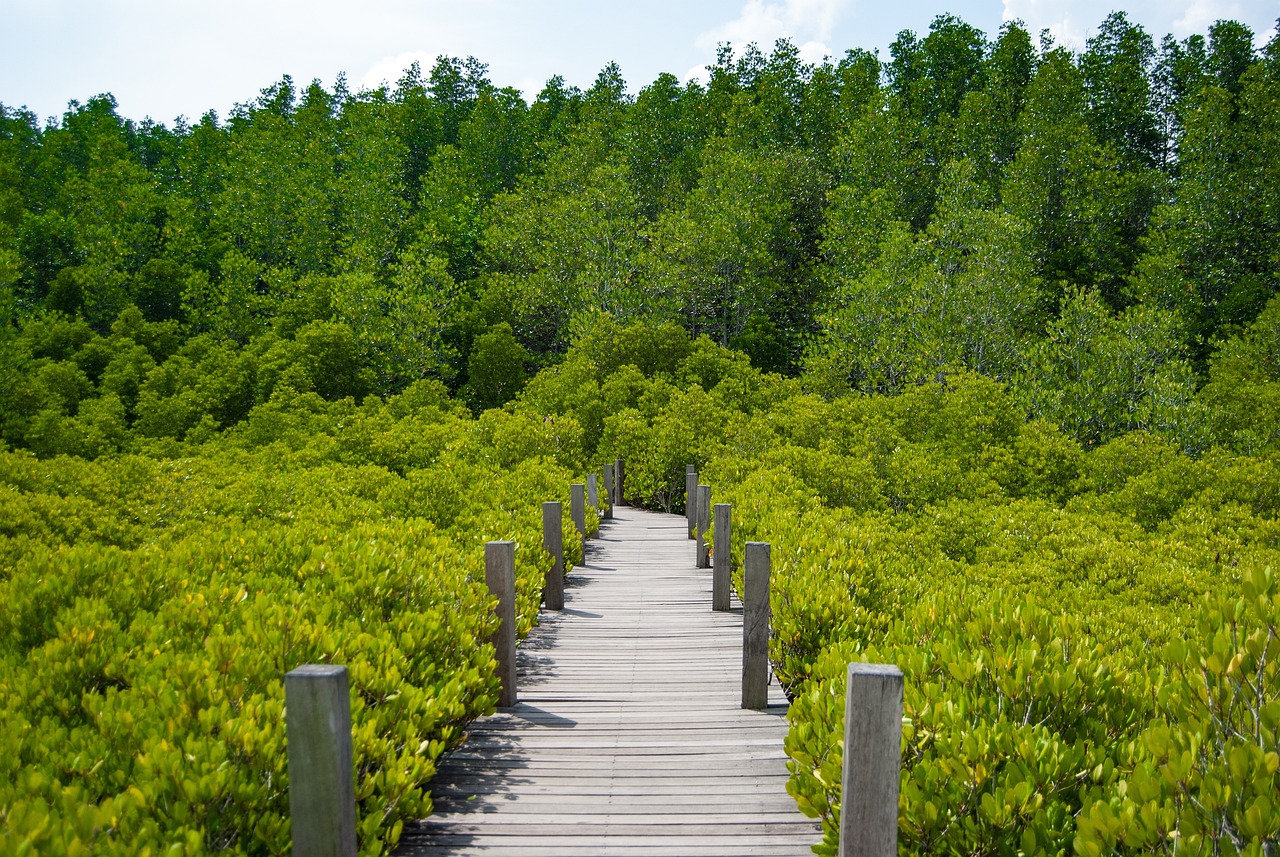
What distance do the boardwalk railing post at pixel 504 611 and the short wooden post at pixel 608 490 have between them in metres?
11.6

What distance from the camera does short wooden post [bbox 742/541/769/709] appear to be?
5.81 m

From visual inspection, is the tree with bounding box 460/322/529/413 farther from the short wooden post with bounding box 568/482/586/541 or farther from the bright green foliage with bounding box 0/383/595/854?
the bright green foliage with bounding box 0/383/595/854

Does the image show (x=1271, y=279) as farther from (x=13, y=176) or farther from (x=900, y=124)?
(x=13, y=176)

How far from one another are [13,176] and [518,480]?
1995 inches

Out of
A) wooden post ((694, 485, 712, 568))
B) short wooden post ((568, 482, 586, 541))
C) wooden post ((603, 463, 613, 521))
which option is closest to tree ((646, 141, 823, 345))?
wooden post ((603, 463, 613, 521))

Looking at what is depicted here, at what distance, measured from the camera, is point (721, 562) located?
9039 mm

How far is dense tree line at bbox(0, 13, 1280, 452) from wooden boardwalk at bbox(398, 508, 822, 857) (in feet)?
65.0

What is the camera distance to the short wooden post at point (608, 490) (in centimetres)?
1792

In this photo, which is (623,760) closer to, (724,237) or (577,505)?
(577,505)

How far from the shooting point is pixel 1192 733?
287 cm

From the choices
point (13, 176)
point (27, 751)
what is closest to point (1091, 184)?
point (27, 751)

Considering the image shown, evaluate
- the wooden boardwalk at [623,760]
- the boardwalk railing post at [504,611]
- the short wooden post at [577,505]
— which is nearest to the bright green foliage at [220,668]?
the boardwalk railing post at [504,611]

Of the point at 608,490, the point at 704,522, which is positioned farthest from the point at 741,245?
the point at 704,522

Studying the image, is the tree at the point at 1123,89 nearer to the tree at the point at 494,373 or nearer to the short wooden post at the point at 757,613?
the tree at the point at 494,373
